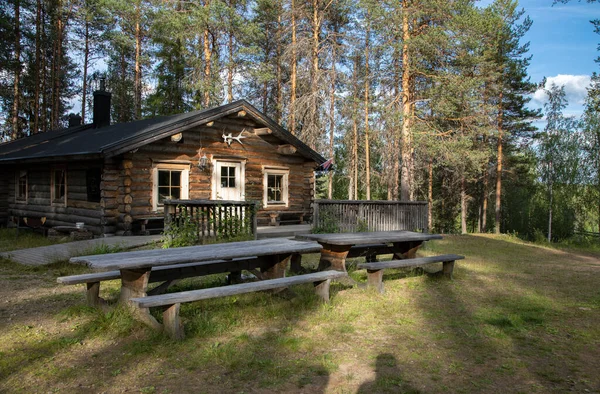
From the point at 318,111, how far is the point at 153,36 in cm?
1124

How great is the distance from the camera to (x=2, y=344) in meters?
4.20

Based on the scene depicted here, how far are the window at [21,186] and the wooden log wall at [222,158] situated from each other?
6.18m

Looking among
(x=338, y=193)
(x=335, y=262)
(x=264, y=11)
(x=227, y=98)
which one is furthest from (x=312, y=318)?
(x=338, y=193)

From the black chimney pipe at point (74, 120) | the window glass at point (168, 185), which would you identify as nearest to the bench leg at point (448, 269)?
the window glass at point (168, 185)

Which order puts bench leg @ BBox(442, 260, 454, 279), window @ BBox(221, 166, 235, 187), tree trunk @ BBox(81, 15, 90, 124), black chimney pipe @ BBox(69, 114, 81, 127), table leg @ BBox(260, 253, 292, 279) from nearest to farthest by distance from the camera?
table leg @ BBox(260, 253, 292, 279)
bench leg @ BBox(442, 260, 454, 279)
window @ BBox(221, 166, 235, 187)
black chimney pipe @ BBox(69, 114, 81, 127)
tree trunk @ BBox(81, 15, 90, 124)

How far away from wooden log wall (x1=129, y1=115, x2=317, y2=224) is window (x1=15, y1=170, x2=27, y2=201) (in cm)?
618

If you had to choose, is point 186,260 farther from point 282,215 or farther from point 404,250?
point 282,215

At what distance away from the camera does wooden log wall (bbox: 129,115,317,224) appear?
12.0 meters

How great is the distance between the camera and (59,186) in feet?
Result: 45.3

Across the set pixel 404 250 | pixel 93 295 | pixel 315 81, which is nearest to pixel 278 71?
pixel 315 81

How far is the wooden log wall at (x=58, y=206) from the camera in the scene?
1227 centimetres

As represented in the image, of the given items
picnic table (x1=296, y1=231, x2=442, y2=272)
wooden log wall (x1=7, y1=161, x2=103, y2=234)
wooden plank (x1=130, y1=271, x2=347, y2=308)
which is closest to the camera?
wooden plank (x1=130, y1=271, x2=347, y2=308)

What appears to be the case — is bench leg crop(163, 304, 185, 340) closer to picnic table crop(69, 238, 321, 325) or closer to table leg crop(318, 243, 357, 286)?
picnic table crop(69, 238, 321, 325)

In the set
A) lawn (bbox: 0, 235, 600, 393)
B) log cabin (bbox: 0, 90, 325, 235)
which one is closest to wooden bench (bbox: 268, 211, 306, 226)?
log cabin (bbox: 0, 90, 325, 235)
